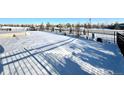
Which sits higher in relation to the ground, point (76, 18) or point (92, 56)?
point (76, 18)

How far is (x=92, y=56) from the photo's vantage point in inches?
156

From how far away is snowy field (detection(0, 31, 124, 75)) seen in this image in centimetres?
347

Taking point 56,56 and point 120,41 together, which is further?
point 120,41

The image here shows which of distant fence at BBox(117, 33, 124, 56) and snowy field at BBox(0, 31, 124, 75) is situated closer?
snowy field at BBox(0, 31, 124, 75)

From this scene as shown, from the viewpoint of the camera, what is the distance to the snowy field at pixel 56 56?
347 centimetres

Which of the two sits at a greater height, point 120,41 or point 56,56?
point 120,41

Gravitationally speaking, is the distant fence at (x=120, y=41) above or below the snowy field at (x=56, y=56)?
above

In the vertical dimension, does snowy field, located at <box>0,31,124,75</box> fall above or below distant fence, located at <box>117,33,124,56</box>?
below

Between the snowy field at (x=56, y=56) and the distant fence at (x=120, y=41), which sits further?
the distant fence at (x=120, y=41)

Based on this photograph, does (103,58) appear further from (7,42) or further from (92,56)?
(7,42)

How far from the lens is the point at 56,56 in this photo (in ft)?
13.4
